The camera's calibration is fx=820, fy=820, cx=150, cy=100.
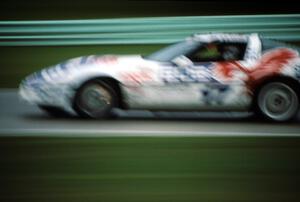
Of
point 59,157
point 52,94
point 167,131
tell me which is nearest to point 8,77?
point 52,94

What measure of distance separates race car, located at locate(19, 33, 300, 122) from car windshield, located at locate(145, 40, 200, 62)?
0.06 metres

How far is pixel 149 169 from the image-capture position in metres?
7.39

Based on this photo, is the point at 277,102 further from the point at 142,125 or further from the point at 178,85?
the point at 142,125

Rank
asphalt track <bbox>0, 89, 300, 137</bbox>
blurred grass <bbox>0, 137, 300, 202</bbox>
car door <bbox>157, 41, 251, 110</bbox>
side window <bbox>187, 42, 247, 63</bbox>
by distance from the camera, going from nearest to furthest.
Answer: blurred grass <bbox>0, 137, 300, 202</bbox> → asphalt track <bbox>0, 89, 300, 137</bbox> → car door <bbox>157, 41, 251, 110</bbox> → side window <bbox>187, 42, 247, 63</bbox>

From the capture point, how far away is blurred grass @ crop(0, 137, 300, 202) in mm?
6445

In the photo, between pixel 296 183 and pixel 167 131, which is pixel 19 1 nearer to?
pixel 167 131

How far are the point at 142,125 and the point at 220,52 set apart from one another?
4.41 feet

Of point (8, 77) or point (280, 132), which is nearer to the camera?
point (280, 132)

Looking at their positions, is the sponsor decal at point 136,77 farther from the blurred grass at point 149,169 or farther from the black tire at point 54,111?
the blurred grass at point 149,169

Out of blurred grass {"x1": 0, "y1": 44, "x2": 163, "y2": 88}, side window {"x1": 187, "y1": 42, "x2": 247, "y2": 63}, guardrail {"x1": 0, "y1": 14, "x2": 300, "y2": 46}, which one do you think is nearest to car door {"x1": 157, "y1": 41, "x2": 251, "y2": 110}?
side window {"x1": 187, "y1": 42, "x2": 247, "y2": 63}

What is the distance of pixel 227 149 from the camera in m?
8.30

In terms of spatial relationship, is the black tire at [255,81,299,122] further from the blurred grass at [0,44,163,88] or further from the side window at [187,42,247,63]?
the blurred grass at [0,44,163,88]

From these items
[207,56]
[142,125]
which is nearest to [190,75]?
[207,56]

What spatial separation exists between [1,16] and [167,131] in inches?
442
